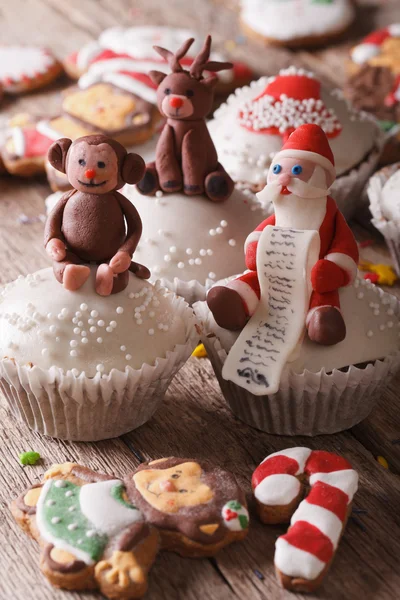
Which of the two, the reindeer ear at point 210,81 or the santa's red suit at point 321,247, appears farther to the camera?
the reindeer ear at point 210,81

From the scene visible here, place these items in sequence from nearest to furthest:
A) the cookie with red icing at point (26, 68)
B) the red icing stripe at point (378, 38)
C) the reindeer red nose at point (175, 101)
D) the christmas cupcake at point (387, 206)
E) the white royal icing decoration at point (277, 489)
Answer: the white royal icing decoration at point (277, 489), the reindeer red nose at point (175, 101), the christmas cupcake at point (387, 206), the cookie with red icing at point (26, 68), the red icing stripe at point (378, 38)

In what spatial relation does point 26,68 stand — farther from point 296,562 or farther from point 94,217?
point 296,562

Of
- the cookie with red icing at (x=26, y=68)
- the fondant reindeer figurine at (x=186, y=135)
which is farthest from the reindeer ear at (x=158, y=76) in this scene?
the cookie with red icing at (x=26, y=68)

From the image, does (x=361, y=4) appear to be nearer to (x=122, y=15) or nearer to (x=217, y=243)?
(x=122, y=15)

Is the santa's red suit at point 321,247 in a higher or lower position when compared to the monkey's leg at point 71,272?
higher

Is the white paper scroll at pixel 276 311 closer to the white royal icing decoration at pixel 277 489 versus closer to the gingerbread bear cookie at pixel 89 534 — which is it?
the white royal icing decoration at pixel 277 489

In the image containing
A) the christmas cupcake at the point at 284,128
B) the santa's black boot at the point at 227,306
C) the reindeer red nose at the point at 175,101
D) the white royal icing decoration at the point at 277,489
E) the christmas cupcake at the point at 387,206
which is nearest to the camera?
the white royal icing decoration at the point at 277,489

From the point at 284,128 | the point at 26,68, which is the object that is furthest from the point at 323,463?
the point at 26,68

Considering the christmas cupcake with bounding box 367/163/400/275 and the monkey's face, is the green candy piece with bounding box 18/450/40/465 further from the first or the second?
the christmas cupcake with bounding box 367/163/400/275
